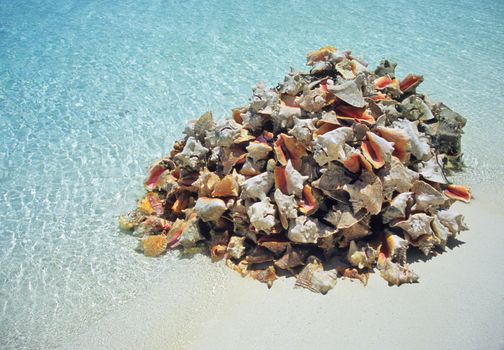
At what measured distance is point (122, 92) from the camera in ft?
28.3

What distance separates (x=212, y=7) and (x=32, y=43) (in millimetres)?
4858

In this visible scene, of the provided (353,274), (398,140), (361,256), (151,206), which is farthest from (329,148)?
(151,206)

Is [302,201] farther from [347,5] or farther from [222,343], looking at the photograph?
[347,5]

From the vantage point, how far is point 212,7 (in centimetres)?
1257

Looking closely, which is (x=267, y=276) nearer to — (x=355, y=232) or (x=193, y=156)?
(x=355, y=232)

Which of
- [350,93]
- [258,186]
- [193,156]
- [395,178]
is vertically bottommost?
[193,156]

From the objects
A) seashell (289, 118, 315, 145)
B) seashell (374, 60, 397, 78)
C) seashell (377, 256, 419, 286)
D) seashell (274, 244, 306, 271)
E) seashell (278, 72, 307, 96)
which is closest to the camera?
seashell (377, 256, 419, 286)

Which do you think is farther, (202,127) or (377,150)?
(202,127)

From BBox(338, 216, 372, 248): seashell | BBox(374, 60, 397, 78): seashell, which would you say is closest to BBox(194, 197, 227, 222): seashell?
BBox(338, 216, 372, 248): seashell

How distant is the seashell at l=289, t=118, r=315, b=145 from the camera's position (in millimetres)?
4133

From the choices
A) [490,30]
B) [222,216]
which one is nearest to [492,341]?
[222,216]

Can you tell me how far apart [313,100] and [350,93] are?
366mm

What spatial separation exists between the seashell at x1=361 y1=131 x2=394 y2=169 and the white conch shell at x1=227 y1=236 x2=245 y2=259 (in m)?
1.44

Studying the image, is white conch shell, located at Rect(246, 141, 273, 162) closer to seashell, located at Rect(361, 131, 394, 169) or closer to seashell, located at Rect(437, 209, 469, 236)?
seashell, located at Rect(361, 131, 394, 169)
